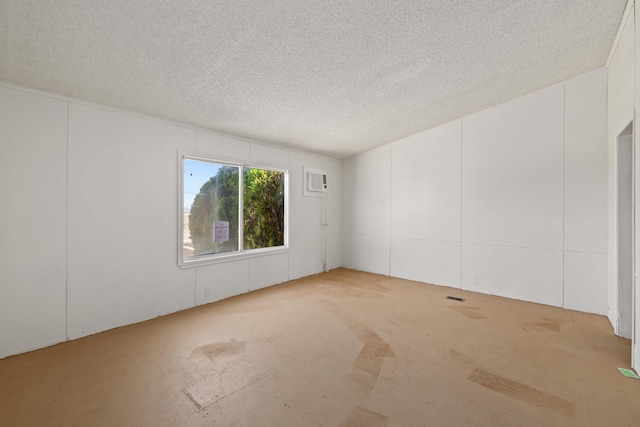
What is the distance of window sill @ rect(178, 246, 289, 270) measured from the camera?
3754 millimetres

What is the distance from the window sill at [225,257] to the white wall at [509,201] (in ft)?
7.78

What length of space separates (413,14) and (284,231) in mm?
4025

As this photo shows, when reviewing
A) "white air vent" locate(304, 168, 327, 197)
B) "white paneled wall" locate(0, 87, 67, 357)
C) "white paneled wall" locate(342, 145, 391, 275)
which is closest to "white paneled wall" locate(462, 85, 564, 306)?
"white paneled wall" locate(342, 145, 391, 275)

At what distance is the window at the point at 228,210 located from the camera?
387 cm

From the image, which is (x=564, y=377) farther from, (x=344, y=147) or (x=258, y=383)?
(x=344, y=147)


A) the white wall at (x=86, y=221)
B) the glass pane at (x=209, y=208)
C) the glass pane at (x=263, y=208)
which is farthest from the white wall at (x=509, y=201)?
the white wall at (x=86, y=221)

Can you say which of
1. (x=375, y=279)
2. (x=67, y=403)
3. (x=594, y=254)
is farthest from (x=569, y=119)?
(x=67, y=403)

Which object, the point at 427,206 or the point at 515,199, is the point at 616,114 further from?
the point at 427,206

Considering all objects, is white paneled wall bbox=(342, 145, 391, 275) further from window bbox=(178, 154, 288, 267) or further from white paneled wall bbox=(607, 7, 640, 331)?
white paneled wall bbox=(607, 7, 640, 331)

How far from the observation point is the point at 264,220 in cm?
512

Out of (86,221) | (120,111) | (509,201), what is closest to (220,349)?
(86,221)

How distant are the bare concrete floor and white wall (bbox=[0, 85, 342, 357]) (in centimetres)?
29

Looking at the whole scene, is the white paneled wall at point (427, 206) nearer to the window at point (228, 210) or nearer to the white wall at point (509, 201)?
the white wall at point (509, 201)

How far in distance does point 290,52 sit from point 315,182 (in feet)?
11.2
